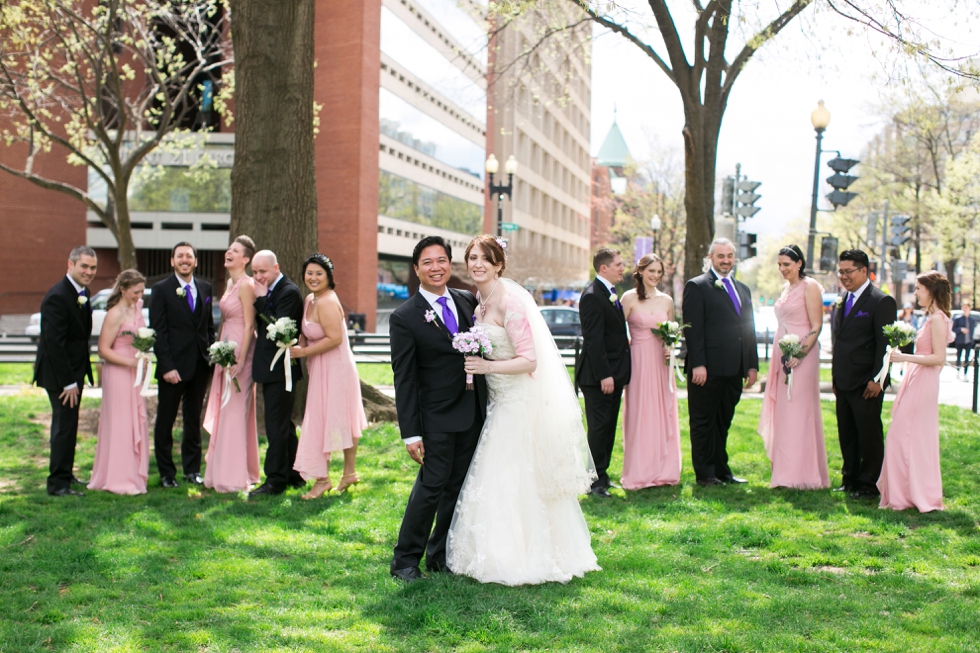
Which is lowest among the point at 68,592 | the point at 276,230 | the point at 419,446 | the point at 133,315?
the point at 68,592

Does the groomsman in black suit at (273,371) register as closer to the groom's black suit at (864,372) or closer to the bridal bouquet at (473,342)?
the bridal bouquet at (473,342)

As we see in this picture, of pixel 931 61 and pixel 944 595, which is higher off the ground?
pixel 931 61

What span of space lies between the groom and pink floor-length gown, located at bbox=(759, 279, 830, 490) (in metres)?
4.06

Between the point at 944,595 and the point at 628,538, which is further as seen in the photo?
the point at 628,538

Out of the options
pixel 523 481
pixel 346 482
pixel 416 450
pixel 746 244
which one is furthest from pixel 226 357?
pixel 746 244

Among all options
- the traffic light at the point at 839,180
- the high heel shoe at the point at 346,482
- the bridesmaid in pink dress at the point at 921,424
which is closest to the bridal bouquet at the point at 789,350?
the bridesmaid in pink dress at the point at 921,424

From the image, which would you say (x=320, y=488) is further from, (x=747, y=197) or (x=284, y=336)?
(x=747, y=197)

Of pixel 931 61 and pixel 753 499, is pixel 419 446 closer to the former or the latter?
pixel 753 499

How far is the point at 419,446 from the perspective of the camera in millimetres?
5316

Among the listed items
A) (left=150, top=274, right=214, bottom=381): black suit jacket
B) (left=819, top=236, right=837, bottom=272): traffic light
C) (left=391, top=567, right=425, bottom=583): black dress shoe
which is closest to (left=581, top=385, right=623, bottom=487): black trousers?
(left=391, top=567, right=425, bottom=583): black dress shoe

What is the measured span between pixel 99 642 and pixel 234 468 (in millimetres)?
3906

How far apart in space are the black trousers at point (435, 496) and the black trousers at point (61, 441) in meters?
4.14

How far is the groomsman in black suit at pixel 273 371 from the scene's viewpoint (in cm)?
812

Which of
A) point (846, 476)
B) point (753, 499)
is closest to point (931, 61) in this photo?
point (846, 476)
